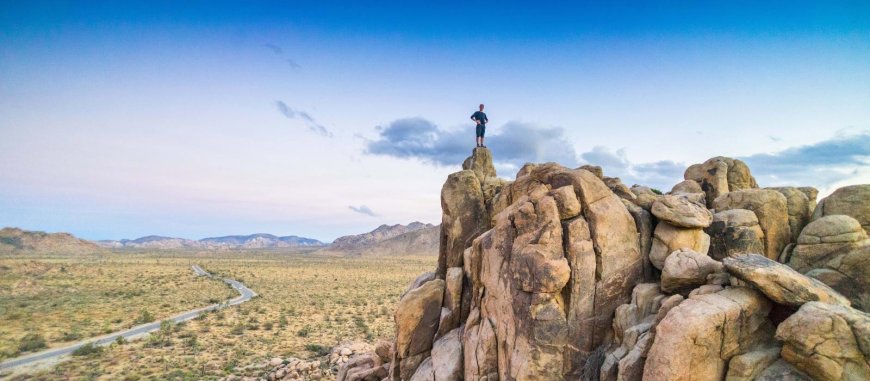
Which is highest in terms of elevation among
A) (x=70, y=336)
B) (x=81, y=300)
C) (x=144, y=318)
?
(x=81, y=300)

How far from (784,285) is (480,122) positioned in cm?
2016

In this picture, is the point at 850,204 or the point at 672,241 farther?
the point at 850,204

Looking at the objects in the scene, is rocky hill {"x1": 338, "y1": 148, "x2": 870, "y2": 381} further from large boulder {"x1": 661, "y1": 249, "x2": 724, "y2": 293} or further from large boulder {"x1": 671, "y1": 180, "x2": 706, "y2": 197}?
large boulder {"x1": 671, "y1": 180, "x2": 706, "y2": 197}

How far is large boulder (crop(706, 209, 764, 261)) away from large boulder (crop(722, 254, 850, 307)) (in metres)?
4.59

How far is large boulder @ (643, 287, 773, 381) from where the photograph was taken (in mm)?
11867

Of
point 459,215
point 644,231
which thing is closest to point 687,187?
point 644,231

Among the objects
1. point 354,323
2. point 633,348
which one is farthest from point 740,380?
point 354,323

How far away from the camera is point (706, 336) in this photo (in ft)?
39.0

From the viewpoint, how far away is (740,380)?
11.8 m

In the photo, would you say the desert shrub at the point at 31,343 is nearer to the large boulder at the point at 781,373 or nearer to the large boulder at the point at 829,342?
the large boulder at the point at 781,373

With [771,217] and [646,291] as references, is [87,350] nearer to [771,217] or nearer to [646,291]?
[646,291]

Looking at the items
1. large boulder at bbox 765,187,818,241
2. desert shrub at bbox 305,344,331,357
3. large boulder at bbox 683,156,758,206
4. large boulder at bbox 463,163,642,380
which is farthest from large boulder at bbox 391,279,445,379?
desert shrub at bbox 305,344,331,357

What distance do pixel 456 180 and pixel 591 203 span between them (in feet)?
29.7

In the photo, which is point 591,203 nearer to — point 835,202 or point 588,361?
point 588,361
